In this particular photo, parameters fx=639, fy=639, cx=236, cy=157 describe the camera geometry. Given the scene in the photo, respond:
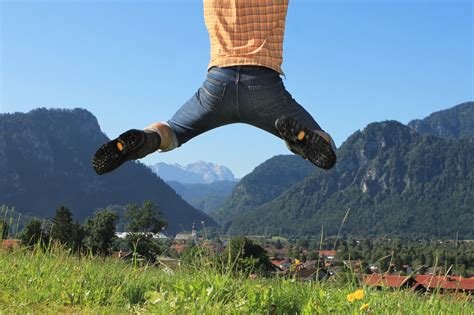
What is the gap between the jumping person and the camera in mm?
3961

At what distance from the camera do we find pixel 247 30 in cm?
398

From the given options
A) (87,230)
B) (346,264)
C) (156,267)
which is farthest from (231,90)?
(87,230)

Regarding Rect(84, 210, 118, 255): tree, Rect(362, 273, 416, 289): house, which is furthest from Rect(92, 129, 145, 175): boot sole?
Rect(84, 210, 118, 255): tree

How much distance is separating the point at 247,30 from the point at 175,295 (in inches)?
74.3

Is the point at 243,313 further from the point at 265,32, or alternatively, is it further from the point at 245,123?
the point at 265,32

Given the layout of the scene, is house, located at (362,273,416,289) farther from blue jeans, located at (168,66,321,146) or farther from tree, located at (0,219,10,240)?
tree, located at (0,219,10,240)

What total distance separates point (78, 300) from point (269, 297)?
4.79 feet

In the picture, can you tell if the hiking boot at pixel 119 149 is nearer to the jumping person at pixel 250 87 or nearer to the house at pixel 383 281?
the jumping person at pixel 250 87

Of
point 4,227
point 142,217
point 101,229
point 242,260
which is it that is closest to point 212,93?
point 242,260

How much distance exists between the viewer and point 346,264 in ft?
16.1

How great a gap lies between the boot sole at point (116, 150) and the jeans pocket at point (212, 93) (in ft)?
1.65

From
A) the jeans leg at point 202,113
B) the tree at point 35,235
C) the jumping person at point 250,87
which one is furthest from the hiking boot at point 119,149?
the tree at point 35,235

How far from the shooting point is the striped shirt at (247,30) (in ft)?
12.9

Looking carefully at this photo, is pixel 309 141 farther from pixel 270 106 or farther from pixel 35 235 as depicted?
pixel 35 235
